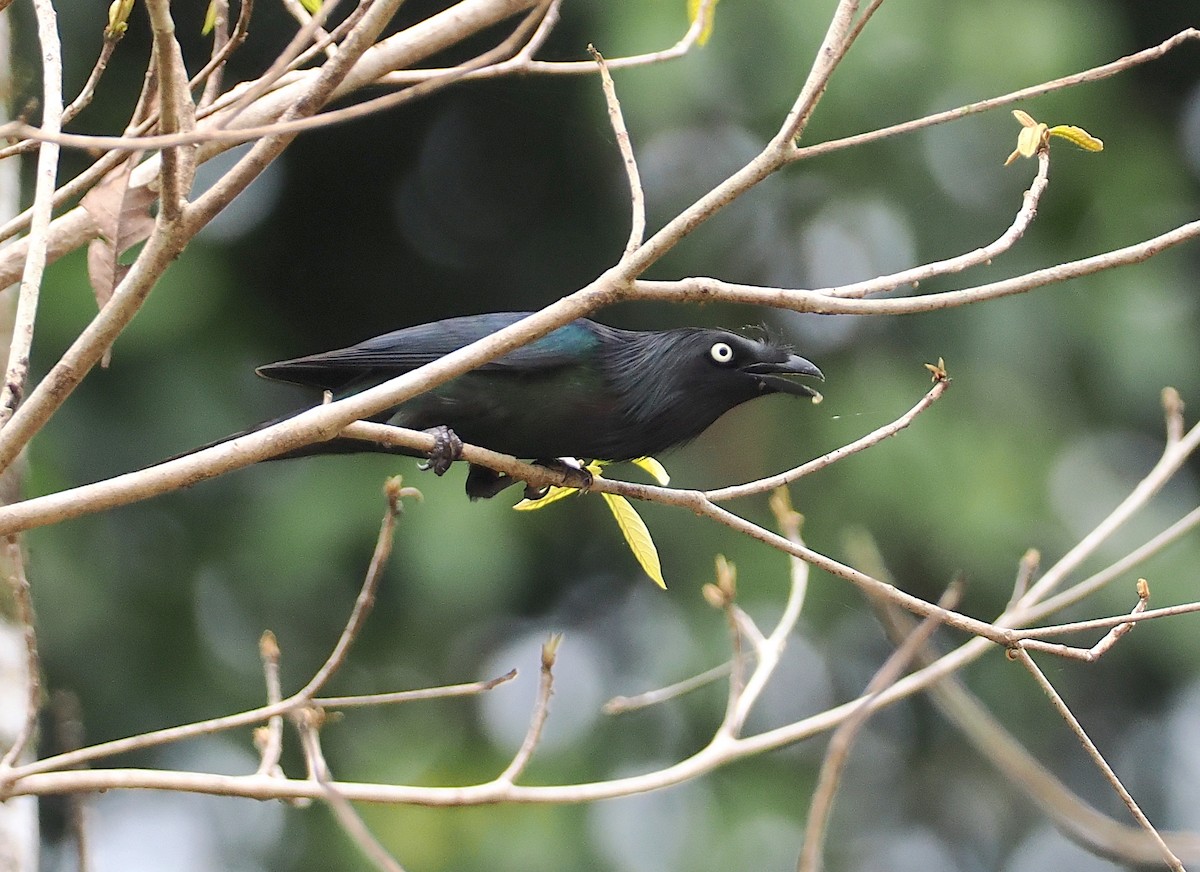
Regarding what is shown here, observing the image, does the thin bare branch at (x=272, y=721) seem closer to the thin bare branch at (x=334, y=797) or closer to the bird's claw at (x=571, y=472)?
the thin bare branch at (x=334, y=797)

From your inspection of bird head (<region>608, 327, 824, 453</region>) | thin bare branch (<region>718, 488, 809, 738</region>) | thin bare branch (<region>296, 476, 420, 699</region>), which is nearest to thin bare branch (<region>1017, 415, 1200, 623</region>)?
thin bare branch (<region>718, 488, 809, 738</region>)

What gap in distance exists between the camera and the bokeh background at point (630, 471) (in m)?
6.06

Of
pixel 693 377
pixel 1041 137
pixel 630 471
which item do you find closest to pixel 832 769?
pixel 1041 137

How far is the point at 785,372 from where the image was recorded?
3311 millimetres

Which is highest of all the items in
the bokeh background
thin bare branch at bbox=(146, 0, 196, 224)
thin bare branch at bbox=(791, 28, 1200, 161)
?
thin bare branch at bbox=(146, 0, 196, 224)

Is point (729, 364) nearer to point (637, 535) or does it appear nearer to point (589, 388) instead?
point (589, 388)

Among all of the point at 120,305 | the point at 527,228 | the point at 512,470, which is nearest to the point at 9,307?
the point at 512,470

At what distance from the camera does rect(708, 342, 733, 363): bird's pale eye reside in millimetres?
3338

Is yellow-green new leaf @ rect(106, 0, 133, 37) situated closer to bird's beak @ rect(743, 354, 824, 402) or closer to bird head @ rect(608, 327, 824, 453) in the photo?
bird head @ rect(608, 327, 824, 453)

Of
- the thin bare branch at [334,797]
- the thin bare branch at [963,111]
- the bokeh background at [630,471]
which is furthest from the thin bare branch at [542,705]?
the bokeh background at [630,471]

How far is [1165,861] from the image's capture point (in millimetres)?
1646

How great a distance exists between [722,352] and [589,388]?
0.31 metres

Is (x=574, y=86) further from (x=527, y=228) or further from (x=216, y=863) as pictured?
(x=216, y=863)

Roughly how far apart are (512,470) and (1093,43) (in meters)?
4.36
